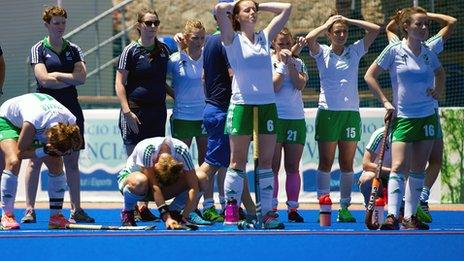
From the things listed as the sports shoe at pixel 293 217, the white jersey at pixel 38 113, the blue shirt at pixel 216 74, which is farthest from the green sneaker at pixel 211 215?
the white jersey at pixel 38 113

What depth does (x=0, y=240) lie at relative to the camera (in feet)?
32.6

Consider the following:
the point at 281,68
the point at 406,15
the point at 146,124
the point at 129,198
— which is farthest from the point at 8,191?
the point at 406,15

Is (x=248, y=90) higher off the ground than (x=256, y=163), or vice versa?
(x=248, y=90)

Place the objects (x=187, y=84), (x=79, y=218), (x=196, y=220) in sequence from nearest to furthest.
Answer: (x=196, y=220) < (x=79, y=218) < (x=187, y=84)

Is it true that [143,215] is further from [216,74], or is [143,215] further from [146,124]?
[216,74]

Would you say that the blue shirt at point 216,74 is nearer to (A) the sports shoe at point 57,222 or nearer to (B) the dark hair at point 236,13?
(B) the dark hair at point 236,13

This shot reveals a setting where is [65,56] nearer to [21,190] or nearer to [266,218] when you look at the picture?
[266,218]

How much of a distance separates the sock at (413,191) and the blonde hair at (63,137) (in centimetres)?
272

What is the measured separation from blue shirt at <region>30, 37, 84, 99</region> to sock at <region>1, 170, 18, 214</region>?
Answer: 1.36 meters

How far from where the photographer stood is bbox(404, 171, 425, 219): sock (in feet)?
36.4

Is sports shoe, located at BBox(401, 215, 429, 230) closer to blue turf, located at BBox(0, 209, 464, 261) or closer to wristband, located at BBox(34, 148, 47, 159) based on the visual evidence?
blue turf, located at BBox(0, 209, 464, 261)

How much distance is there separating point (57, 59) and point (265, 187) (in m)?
2.69

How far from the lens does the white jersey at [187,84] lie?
13320 millimetres

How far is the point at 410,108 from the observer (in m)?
11.0
